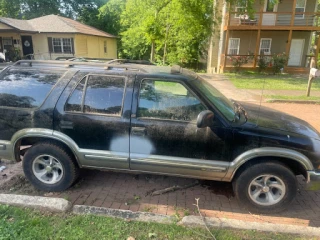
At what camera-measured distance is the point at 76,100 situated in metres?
3.30

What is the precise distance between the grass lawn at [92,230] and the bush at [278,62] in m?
17.8

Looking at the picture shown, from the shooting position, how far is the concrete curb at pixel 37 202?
3.03 metres

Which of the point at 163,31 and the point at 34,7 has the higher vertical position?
the point at 34,7

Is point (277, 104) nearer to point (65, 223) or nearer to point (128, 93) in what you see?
point (128, 93)

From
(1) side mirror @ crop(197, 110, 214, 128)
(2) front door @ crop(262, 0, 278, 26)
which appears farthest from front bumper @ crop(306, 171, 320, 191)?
(2) front door @ crop(262, 0, 278, 26)

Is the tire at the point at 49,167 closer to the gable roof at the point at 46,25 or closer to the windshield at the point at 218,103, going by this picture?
the windshield at the point at 218,103

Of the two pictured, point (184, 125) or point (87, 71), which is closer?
point (184, 125)

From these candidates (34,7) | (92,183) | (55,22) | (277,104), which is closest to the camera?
(92,183)

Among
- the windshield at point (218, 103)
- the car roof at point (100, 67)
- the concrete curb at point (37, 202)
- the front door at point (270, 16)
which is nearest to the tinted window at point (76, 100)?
the car roof at point (100, 67)

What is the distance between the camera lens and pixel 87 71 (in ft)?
11.0

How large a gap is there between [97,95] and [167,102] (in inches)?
36.3

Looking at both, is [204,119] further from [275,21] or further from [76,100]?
[275,21]

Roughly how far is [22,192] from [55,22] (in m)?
24.6

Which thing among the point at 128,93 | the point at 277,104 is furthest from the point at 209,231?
the point at 277,104
